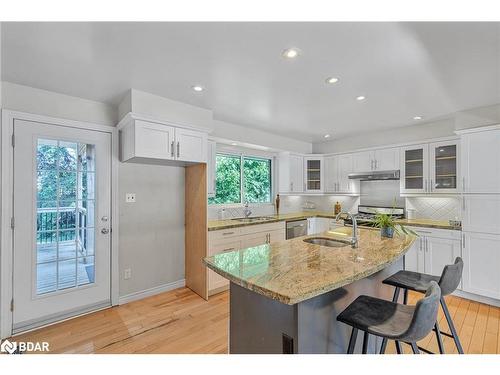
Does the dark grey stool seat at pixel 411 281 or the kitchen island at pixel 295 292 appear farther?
the dark grey stool seat at pixel 411 281

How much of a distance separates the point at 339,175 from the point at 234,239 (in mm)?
2553

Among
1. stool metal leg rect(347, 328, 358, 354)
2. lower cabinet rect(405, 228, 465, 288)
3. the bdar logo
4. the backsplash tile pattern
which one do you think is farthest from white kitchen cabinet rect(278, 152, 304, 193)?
the bdar logo

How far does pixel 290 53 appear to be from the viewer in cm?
186

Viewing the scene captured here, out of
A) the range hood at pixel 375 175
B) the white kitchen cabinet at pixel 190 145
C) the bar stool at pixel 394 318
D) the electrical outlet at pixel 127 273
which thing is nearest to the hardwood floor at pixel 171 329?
the electrical outlet at pixel 127 273

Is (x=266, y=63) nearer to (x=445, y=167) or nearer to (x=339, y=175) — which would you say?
(x=445, y=167)

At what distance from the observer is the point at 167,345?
7.20 ft

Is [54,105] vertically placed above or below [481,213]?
above

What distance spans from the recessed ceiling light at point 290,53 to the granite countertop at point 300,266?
148cm

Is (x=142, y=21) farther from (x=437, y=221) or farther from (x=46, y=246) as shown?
(x=437, y=221)

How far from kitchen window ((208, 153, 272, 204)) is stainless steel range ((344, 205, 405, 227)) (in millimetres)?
1622

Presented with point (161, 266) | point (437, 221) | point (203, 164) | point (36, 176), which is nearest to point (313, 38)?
point (203, 164)

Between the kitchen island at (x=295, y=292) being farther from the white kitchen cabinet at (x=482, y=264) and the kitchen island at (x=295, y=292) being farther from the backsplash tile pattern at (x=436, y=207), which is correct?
the backsplash tile pattern at (x=436, y=207)

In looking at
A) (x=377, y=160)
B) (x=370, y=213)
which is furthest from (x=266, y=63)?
(x=370, y=213)

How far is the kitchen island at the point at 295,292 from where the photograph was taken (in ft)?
4.13
